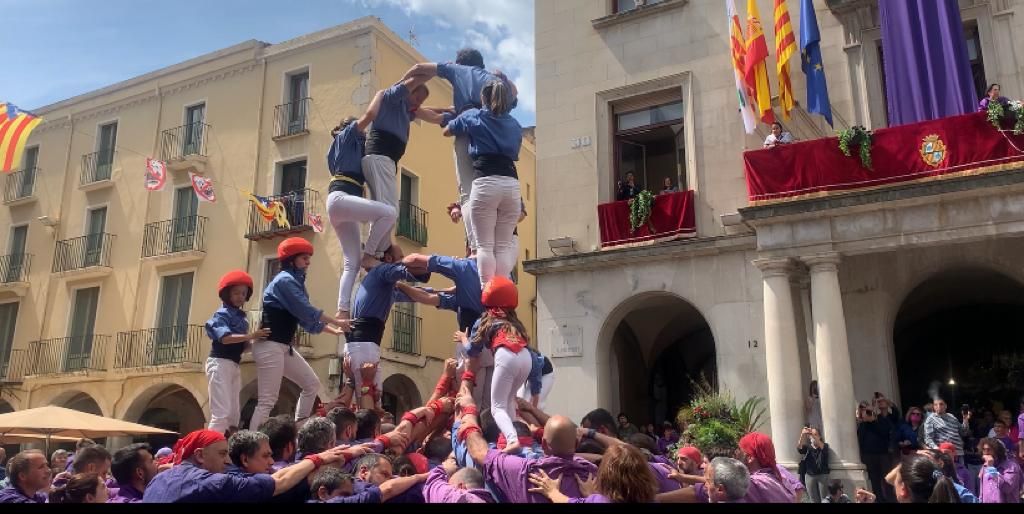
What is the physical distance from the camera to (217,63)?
26000 millimetres

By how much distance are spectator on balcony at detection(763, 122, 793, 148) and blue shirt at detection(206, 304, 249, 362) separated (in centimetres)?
1006

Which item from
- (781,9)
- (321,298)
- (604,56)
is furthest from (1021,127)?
(321,298)

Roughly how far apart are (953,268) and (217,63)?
2160cm

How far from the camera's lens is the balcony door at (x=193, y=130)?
2575cm

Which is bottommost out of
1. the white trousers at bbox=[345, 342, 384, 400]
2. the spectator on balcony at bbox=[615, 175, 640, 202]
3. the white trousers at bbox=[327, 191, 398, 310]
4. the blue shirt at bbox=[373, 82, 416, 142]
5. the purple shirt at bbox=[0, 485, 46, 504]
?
the purple shirt at bbox=[0, 485, 46, 504]

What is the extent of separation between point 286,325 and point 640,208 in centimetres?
1001

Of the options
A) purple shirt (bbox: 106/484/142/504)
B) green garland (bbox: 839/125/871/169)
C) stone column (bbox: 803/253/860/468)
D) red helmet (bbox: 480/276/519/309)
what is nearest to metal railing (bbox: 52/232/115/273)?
stone column (bbox: 803/253/860/468)

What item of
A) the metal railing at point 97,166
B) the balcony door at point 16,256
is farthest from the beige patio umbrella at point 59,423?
the balcony door at point 16,256

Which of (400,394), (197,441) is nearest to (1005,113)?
(197,441)

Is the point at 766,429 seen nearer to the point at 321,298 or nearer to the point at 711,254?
the point at 711,254

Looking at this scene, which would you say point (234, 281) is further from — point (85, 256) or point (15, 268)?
point (15, 268)

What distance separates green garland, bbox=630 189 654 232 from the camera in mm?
16578

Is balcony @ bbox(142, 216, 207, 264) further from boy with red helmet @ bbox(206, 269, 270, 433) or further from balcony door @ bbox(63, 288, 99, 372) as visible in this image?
boy with red helmet @ bbox(206, 269, 270, 433)

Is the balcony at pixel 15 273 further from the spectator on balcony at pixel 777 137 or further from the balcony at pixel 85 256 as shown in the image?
the spectator on balcony at pixel 777 137
